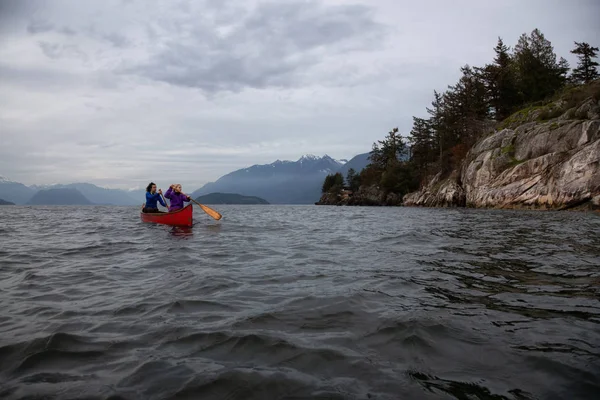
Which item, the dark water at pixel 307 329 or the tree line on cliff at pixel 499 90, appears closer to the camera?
the dark water at pixel 307 329

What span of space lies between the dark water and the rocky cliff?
2490 centimetres

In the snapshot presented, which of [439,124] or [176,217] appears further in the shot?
[439,124]

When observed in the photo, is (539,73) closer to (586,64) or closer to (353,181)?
(586,64)

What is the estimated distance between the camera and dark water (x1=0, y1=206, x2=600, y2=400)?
10.1 ft

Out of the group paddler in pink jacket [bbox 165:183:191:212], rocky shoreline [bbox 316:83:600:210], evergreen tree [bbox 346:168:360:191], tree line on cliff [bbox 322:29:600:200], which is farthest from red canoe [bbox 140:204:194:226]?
evergreen tree [bbox 346:168:360:191]

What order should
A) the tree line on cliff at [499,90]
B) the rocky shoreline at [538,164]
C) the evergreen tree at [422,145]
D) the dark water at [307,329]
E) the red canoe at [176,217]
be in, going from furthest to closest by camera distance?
the evergreen tree at [422,145], the tree line on cliff at [499,90], the rocky shoreline at [538,164], the red canoe at [176,217], the dark water at [307,329]

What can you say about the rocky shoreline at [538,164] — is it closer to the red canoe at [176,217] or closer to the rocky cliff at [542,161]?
the rocky cliff at [542,161]

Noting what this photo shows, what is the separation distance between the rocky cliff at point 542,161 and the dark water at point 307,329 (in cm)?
2490

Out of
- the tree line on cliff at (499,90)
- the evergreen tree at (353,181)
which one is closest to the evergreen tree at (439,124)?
the tree line on cliff at (499,90)

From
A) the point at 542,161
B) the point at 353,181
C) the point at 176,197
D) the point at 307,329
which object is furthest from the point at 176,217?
the point at 353,181

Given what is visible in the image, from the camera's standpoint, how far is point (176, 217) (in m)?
19.2

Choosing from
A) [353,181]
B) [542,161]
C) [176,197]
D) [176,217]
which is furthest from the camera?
[353,181]

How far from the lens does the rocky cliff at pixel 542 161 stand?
28.3 metres

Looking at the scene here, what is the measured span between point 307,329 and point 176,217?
53.4 feet
